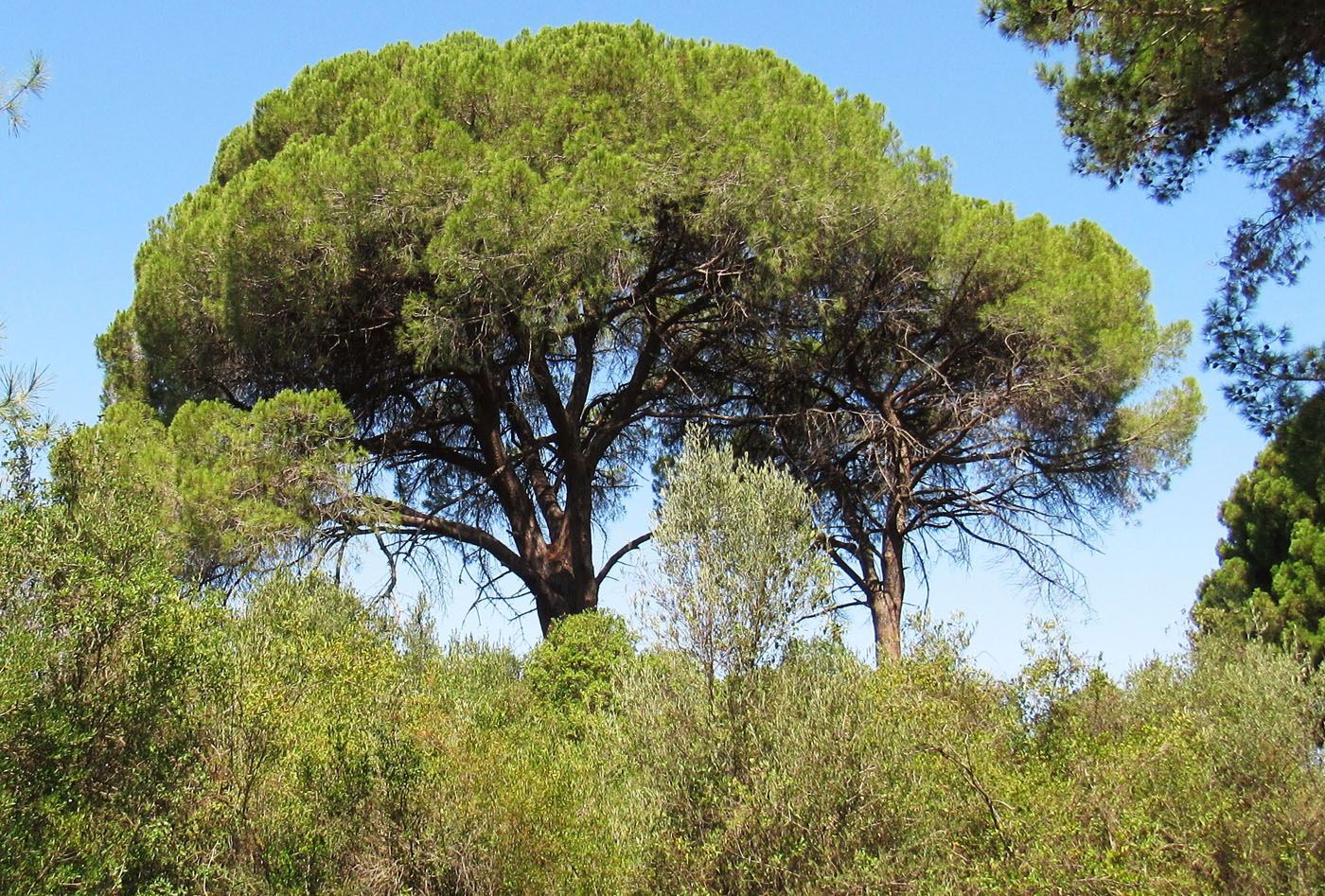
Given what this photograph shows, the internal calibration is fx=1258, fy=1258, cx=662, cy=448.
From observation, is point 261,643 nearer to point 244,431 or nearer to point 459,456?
point 244,431

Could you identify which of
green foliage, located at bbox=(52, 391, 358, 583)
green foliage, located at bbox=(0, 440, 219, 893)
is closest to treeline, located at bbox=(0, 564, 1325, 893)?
green foliage, located at bbox=(0, 440, 219, 893)

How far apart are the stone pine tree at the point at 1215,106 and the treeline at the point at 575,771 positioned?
10.4ft

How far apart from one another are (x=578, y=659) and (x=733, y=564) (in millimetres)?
4612

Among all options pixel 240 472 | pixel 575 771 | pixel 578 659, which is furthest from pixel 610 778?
pixel 240 472

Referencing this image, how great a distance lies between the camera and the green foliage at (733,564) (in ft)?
32.7

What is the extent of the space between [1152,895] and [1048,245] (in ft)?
35.8

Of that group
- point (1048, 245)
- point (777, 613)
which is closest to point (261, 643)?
point (777, 613)

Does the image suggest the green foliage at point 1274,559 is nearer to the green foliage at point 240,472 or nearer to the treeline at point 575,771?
the treeline at point 575,771

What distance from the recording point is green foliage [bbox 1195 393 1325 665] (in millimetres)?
19719

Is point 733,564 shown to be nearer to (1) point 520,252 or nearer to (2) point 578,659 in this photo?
(2) point 578,659

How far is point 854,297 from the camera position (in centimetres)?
1705

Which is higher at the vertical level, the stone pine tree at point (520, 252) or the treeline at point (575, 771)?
the stone pine tree at point (520, 252)

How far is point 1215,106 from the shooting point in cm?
1024

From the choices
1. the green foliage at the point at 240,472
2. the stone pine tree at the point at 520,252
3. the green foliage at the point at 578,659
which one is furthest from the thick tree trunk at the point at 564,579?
the green foliage at the point at 240,472
